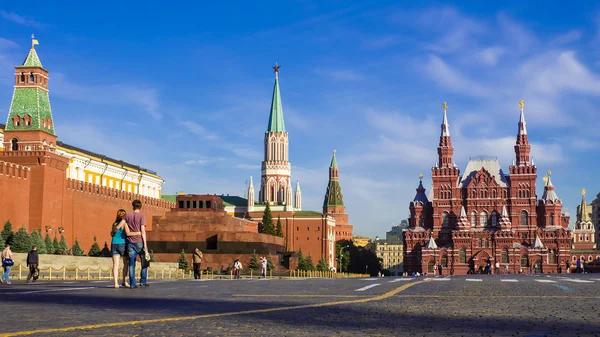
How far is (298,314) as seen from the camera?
1005cm

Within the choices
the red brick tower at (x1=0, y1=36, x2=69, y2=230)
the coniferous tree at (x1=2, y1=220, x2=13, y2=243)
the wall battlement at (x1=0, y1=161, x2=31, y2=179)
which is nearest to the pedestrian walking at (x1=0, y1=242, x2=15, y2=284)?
the coniferous tree at (x1=2, y1=220, x2=13, y2=243)

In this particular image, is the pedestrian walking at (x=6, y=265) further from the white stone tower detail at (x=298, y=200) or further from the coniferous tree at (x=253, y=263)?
the white stone tower detail at (x=298, y=200)

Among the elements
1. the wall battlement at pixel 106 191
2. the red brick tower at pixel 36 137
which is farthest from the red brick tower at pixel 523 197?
the red brick tower at pixel 36 137

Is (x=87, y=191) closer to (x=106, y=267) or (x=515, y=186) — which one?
(x=106, y=267)

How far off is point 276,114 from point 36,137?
90004 mm

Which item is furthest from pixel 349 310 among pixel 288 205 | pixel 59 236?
pixel 288 205

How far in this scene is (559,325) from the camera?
28.5ft

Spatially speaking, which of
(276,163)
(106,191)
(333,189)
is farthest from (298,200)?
(106,191)

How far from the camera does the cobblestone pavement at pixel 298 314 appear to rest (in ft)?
26.8

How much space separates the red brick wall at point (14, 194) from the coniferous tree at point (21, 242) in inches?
190

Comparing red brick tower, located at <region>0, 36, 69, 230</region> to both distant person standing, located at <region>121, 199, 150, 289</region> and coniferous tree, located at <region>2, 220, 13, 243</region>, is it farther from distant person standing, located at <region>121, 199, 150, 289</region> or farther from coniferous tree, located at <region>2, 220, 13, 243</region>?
distant person standing, located at <region>121, 199, 150, 289</region>

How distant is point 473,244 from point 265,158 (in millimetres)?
48505

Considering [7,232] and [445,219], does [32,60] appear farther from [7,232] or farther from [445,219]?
[445,219]

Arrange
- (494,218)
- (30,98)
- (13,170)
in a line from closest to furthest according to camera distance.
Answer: (13,170) < (30,98) < (494,218)
